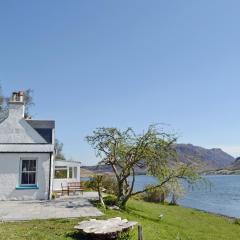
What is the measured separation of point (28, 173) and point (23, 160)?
96 centimetres

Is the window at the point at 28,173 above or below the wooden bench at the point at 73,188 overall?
above

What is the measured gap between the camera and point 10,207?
67.2 ft

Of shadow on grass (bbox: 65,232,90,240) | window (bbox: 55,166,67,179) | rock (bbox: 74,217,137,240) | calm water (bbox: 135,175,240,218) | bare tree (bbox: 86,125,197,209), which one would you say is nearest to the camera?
rock (bbox: 74,217,137,240)

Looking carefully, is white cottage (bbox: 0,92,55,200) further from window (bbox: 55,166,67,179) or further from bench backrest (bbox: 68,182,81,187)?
window (bbox: 55,166,67,179)

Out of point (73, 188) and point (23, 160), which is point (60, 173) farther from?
point (23, 160)

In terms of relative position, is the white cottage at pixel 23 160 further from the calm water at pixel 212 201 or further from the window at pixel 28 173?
the calm water at pixel 212 201

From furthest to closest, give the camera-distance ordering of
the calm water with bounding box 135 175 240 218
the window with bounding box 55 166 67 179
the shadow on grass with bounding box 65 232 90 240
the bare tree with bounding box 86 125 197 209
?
1. the calm water with bounding box 135 175 240 218
2. the window with bounding box 55 166 67 179
3. the bare tree with bounding box 86 125 197 209
4. the shadow on grass with bounding box 65 232 90 240

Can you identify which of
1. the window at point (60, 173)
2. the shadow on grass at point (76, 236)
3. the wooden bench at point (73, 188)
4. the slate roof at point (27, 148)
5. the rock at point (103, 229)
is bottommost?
the shadow on grass at point (76, 236)

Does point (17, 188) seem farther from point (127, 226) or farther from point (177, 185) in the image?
point (127, 226)

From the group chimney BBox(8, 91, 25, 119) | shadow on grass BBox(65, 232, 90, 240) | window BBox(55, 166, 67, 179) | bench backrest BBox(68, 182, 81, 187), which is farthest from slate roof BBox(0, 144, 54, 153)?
shadow on grass BBox(65, 232, 90, 240)

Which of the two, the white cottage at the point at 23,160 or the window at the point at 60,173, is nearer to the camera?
the white cottage at the point at 23,160

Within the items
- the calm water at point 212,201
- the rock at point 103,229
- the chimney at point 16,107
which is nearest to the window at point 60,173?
the calm water at point 212,201

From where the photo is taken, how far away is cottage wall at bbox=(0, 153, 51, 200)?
2423cm

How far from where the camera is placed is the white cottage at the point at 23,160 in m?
24.3
